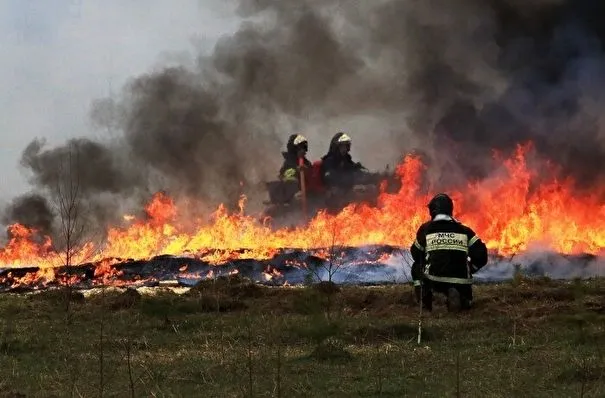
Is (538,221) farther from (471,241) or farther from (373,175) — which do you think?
(471,241)

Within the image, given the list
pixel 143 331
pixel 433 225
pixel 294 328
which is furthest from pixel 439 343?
pixel 143 331

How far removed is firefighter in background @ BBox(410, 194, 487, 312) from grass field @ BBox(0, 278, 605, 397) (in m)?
0.42

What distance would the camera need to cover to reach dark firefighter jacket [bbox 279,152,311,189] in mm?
40969

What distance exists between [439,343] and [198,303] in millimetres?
6745

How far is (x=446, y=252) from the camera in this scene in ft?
41.3

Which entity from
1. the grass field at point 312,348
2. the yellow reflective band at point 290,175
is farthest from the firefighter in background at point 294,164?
the grass field at point 312,348

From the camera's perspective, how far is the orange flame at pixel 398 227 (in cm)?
2986

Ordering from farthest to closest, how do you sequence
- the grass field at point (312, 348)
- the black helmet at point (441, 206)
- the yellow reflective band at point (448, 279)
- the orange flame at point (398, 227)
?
the orange flame at point (398, 227), the black helmet at point (441, 206), the yellow reflective band at point (448, 279), the grass field at point (312, 348)

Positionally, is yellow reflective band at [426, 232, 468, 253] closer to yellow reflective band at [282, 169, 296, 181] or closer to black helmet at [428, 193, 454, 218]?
black helmet at [428, 193, 454, 218]

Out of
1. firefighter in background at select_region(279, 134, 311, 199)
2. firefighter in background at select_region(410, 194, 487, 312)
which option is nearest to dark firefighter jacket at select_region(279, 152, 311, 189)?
firefighter in background at select_region(279, 134, 311, 199)

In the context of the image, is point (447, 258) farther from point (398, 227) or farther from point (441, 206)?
point (398, 227)

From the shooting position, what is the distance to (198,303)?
49.6 feet

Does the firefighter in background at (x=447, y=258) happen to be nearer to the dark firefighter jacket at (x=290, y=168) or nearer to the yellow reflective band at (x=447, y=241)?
the yellow reflective band at (x=447, y=241)

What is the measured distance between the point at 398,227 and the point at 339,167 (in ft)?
27.2
